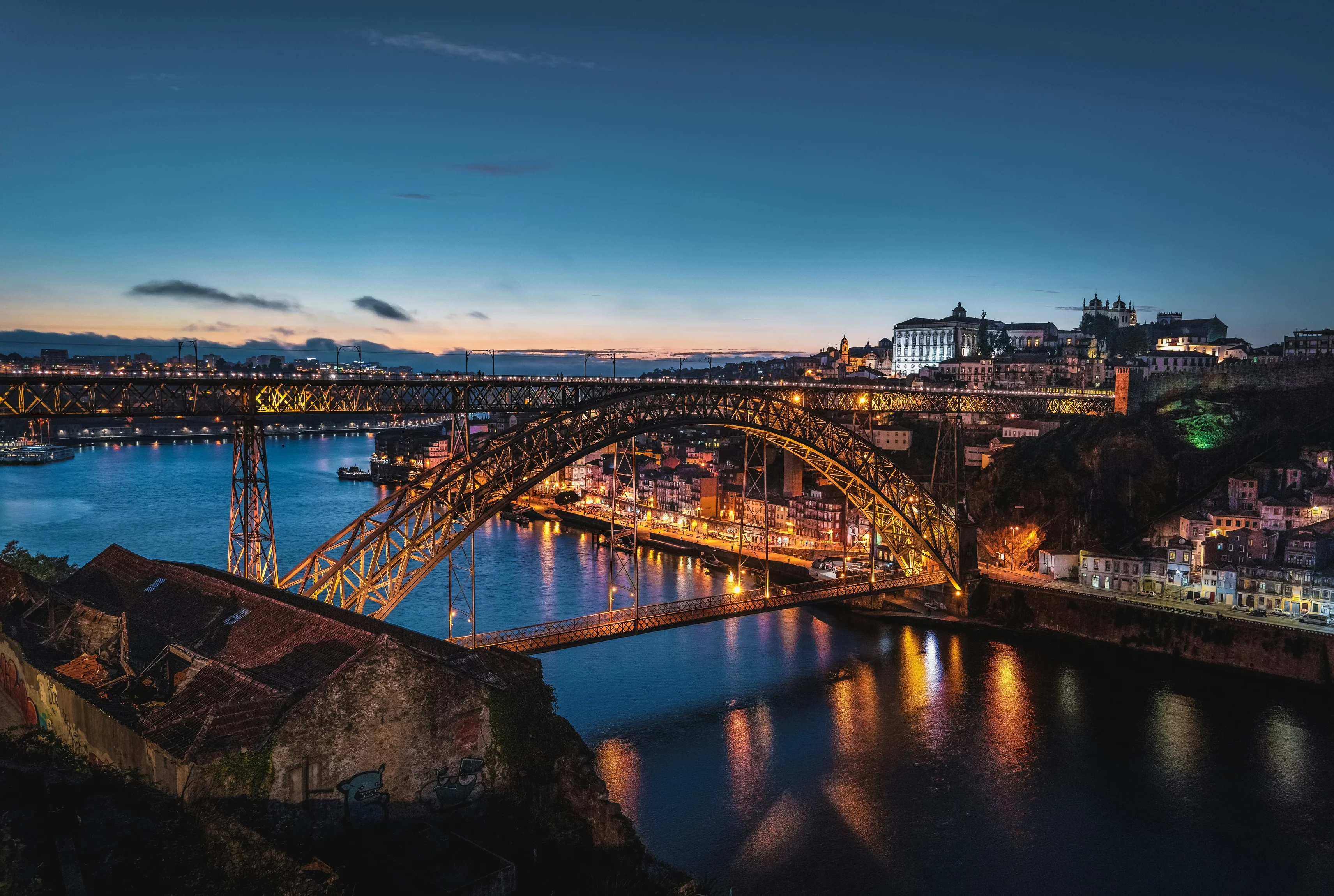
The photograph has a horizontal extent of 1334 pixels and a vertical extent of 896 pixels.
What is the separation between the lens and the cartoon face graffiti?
7852 mm

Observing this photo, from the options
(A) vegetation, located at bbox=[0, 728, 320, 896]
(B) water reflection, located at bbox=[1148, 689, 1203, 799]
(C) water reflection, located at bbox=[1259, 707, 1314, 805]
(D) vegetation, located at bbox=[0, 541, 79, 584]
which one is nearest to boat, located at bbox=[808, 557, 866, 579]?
(B) water reflection, located at bbox=[1148, 689, 1203, 799]

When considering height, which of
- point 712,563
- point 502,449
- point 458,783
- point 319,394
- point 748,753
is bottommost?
point 748,753

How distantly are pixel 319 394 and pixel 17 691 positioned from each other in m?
6.98

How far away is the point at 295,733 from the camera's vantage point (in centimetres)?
762

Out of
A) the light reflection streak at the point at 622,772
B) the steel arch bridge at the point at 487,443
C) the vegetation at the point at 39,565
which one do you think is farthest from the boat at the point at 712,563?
the vegetation at the point at 39,565

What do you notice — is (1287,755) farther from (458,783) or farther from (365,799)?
(365,799)

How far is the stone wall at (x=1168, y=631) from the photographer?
812 inches

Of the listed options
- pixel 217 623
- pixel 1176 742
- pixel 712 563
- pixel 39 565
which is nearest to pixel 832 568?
pixel 712 563

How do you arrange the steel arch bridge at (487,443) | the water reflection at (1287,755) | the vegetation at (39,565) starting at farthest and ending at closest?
the vegetation at (39,565), the water reflection at (1287,755), the steel arch bridge at (487,443)

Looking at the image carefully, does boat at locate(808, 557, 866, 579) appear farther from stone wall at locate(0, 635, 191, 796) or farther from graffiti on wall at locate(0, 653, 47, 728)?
stone wall at locate(0, 635, 191, 796)

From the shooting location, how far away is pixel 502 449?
17.6 meters

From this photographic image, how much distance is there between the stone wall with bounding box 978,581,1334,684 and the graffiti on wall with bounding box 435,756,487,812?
1912 centimetres

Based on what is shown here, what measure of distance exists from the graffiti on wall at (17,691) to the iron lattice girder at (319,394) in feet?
10.3

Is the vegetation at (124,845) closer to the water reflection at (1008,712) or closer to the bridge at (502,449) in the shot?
the bridge at (502,449)
